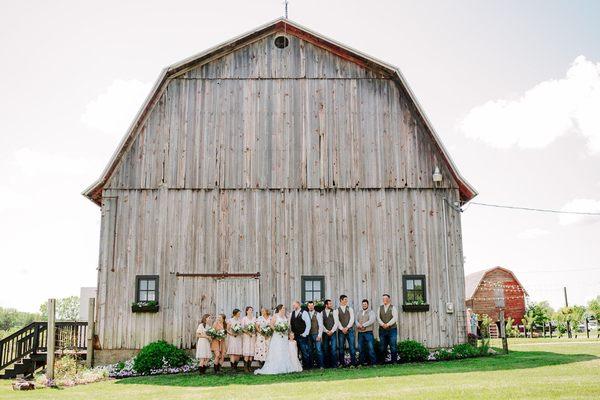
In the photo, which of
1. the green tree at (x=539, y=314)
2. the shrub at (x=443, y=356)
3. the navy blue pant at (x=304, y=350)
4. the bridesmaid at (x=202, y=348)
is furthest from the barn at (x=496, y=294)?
the bridesmaid at (x=202, y=348)

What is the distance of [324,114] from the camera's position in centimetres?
1683

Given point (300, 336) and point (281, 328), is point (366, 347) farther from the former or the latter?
point (281, 328)

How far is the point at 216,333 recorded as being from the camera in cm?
1438

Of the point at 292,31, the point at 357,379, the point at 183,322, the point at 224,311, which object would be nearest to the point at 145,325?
the point at 183,322

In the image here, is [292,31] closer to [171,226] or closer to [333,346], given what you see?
[171,226]

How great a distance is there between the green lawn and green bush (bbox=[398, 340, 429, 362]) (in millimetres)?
931

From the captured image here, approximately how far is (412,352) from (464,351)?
1427mm

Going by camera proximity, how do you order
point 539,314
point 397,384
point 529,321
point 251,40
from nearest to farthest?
point 397,384 < point 251,40 < point 529,321 < point 539,314

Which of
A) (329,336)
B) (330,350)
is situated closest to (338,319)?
(329,336)

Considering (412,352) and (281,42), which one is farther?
(281,42)

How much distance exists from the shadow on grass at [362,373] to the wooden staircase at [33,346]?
4.36m

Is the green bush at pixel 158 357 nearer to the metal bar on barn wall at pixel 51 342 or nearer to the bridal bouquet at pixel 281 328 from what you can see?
the metal bar on barn wall at pixel 51 342

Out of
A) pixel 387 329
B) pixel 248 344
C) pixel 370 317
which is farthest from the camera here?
pixel 387 329

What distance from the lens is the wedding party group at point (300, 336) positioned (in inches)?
560
